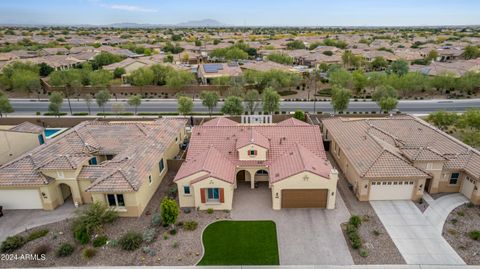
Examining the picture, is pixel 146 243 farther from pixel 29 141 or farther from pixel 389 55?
pixel 389 55

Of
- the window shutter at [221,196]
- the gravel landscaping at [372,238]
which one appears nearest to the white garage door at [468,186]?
the gravel landscaping at [372,238]

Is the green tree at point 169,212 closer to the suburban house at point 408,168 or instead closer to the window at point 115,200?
the window at point 115,200

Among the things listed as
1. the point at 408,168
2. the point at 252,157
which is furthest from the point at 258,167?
the point at 408,168

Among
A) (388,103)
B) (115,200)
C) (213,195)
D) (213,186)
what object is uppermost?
(388,103)

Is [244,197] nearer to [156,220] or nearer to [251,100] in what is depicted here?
[156,220]

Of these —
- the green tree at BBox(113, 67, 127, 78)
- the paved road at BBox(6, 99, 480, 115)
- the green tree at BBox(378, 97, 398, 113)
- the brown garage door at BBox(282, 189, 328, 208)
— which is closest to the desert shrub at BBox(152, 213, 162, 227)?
the brown garage door at BBox(282, 189, 328, 208)
